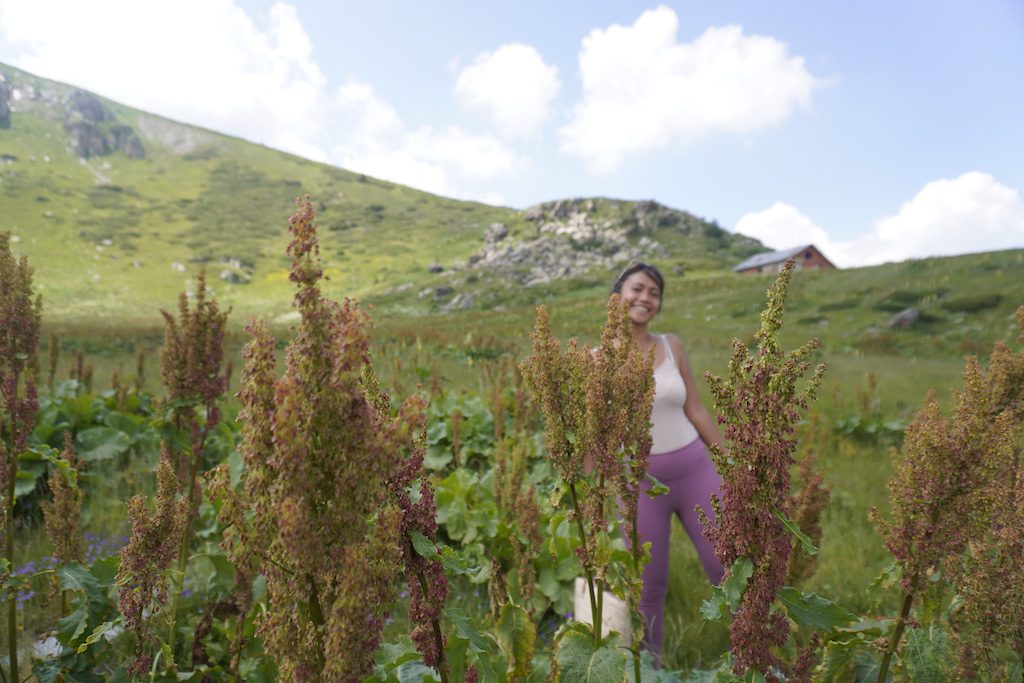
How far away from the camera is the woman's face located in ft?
15.3

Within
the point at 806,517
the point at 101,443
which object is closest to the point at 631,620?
the point at 806,517

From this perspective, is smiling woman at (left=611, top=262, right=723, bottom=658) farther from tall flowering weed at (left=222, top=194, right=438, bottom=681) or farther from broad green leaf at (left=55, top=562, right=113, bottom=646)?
broad green leaf at (left=55, top=562, right=113, bottom=646)

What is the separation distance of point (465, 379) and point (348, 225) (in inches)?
5167

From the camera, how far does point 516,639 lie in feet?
6.77

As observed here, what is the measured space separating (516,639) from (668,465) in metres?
2.62

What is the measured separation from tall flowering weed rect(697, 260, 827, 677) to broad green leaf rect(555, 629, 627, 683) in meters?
0.41

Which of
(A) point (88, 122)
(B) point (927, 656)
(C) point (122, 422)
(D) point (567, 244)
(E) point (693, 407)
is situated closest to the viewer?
(B) point (927, 656)

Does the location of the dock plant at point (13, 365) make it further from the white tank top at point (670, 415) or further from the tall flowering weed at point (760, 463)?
the white tank top at point (670, 415)

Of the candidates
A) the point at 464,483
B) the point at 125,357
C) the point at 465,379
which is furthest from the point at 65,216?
the point at 464,483

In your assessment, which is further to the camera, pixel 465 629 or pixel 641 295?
pixel 641 295

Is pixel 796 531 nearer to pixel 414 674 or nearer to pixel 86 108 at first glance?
pixel 414 674

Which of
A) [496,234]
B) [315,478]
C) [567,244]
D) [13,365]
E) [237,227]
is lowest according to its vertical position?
[315,478]

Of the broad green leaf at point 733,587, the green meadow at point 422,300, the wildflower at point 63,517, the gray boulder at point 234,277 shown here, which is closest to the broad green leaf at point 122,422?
the green meadow at point 422,300

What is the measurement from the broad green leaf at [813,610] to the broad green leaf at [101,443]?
732 cm
